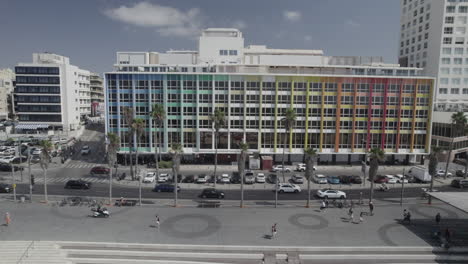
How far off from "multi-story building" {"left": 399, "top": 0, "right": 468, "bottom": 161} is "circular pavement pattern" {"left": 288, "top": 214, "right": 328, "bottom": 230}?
2484 inches

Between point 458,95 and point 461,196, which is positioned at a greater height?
point 458,95

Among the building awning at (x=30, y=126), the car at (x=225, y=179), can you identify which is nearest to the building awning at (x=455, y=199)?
the car at (x=225, y=179)

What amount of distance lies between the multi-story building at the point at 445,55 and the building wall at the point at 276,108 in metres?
12.6

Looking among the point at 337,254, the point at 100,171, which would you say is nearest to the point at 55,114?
the point at 100,171

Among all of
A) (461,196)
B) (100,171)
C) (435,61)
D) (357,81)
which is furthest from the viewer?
(435,61)

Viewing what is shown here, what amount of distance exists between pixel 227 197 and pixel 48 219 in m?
29.3

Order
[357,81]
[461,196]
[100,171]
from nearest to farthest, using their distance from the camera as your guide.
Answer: [461,196] → [100,171] → [357,81]

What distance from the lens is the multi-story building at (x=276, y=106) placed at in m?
75.6

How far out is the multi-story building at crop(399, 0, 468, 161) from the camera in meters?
84.6

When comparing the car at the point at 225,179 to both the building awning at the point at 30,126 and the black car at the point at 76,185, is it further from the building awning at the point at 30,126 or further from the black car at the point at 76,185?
the building awning at the point at 30,126

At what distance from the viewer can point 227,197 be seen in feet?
178

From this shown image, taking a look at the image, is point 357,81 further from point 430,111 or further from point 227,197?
point 227,197

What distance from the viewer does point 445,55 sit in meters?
90.9

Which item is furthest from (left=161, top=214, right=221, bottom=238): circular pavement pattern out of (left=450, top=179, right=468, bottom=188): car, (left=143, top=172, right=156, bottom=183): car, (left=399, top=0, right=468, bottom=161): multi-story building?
(left=399, top=0, right=468, bottom=161): multi-story building
